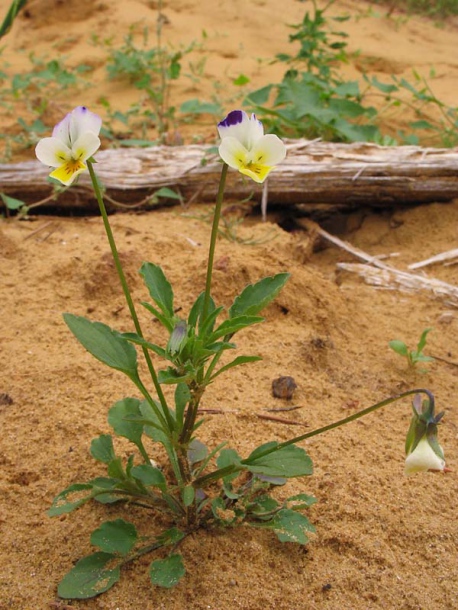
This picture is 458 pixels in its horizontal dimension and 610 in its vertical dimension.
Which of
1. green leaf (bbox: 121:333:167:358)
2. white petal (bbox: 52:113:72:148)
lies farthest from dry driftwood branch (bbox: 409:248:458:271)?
white petal (bbox: 52:113:72:148)

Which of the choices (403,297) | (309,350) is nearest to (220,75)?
(403,297)

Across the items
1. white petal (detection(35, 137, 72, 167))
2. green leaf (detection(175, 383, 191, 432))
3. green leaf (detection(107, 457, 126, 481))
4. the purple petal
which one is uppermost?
the purple petal

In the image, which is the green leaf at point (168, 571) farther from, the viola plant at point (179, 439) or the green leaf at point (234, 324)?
the green leaf at point (234, 324)

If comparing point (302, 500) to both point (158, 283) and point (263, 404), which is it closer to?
point (263, 404)

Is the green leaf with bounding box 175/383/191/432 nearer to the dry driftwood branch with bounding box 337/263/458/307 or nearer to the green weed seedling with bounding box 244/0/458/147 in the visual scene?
the dry driftwood branch with bounding box 337/263/458/307

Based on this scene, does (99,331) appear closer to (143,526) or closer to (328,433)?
(143,526)

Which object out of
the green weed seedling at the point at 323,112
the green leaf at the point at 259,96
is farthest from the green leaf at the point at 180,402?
the green leaf at the point at 259,96
